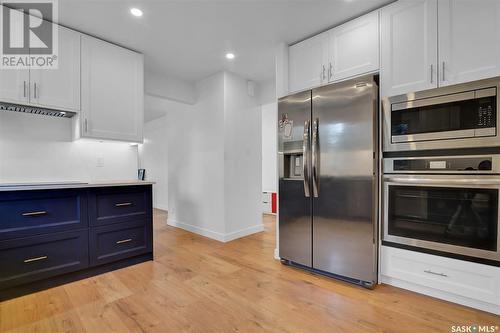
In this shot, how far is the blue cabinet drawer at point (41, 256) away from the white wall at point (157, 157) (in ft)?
12.9

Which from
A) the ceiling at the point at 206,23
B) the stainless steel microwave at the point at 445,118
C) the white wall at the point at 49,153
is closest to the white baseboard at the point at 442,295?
the stainless steel microwave at the point at 445,118

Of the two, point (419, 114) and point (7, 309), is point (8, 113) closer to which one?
point (7, 309)

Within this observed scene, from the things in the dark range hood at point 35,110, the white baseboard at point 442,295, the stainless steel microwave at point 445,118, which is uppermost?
the dark range hood at point 35,110

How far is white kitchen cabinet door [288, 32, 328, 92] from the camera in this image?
2.54 meters

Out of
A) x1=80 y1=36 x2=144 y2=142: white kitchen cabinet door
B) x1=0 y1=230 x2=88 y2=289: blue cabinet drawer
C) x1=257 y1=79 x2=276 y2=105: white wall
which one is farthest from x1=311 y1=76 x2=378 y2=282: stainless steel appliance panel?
x1=0 y1=230 x2=88 y2=289: blue cabinet drawer

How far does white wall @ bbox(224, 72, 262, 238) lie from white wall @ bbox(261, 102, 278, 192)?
5.57 ft

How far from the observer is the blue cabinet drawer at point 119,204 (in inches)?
95.9

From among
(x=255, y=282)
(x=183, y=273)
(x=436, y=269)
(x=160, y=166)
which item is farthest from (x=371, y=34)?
(x=160, y=166)

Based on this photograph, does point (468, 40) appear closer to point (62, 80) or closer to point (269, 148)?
point (62, 80)

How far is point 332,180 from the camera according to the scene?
2277 millimetres

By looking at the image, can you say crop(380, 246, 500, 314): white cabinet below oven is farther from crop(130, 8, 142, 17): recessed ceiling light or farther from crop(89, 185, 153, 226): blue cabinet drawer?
crop(130, 8, 142, 17): recessed ceiling light

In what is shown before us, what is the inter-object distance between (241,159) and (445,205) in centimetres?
263

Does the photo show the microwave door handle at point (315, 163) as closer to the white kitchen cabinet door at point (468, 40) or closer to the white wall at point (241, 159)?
the white kitchen cabinet door at point (468, 40)

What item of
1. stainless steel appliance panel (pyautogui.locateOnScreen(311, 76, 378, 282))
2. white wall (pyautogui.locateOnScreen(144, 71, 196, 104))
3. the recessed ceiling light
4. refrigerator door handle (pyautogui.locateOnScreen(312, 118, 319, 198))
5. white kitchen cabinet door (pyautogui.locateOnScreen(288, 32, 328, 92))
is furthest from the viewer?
white wall (pyautogui.locateOnScreen(144, 71, 196, 104))
